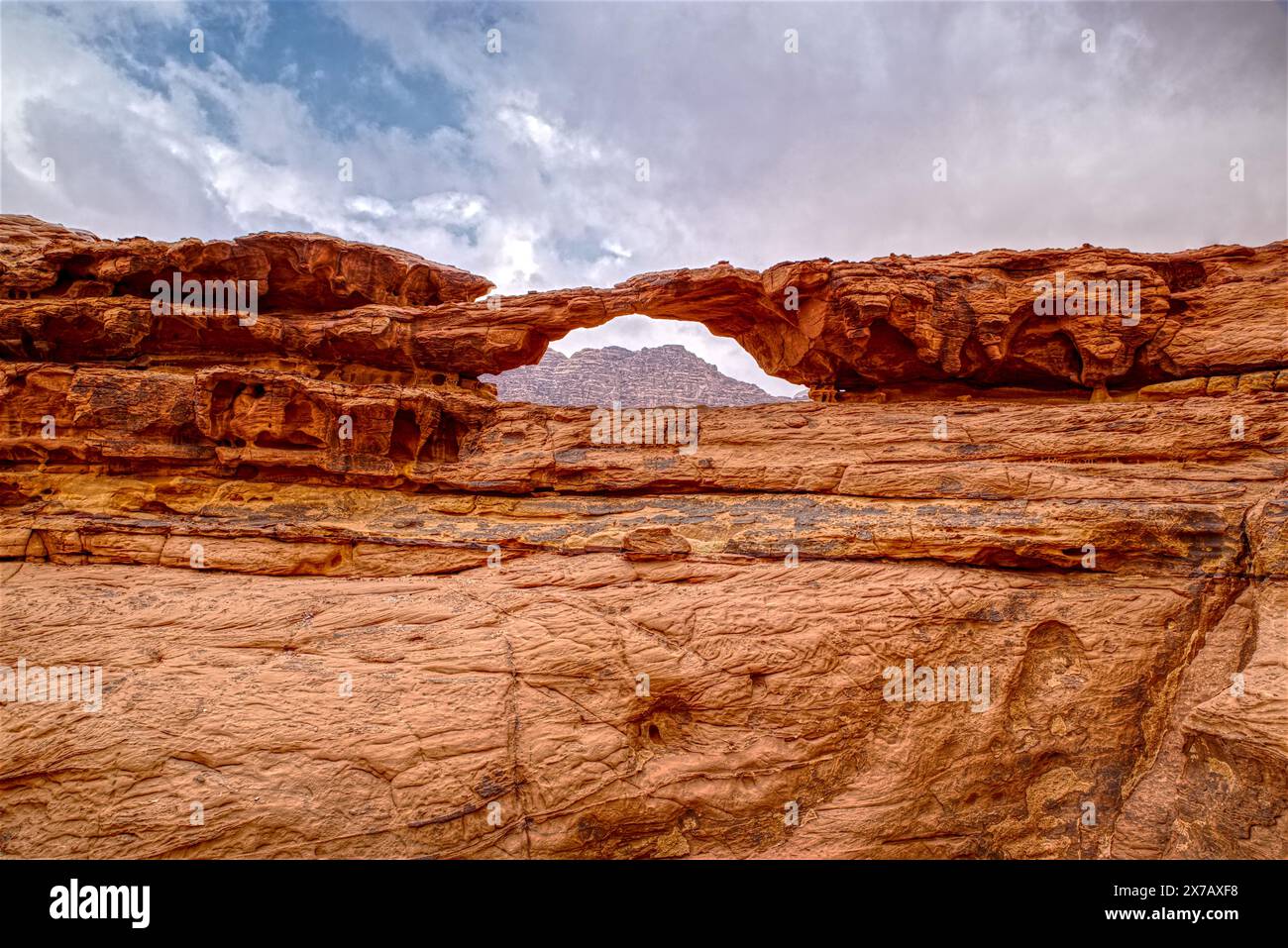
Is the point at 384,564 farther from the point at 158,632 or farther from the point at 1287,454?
the point at 1287,454

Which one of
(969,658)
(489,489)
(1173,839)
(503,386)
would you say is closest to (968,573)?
(969,658)

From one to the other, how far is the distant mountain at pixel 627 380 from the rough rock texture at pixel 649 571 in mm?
41762

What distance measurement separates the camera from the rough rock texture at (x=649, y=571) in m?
7.43

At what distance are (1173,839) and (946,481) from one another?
5625 millimetres

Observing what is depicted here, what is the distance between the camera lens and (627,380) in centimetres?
6397

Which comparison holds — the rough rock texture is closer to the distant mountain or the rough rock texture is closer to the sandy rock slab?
the sandy rock slab

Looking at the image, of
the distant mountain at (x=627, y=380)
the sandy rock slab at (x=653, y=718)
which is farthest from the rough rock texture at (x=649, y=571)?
the distant mountain at (x=627, y=380)

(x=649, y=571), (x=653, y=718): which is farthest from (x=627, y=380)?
(x=653, y=718)

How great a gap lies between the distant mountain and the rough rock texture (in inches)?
1644

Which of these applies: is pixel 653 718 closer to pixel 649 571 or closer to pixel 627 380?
pixel 649 571

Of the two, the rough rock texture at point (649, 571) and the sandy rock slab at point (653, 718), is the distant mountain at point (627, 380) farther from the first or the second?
the sandy rock slab at point (653, 718)

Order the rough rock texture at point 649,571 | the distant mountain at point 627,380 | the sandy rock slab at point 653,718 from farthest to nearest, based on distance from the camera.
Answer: the distant mountain at point 627,380 → the rough rock texture at point 649,571 → the sandy rock slab at point 653,718

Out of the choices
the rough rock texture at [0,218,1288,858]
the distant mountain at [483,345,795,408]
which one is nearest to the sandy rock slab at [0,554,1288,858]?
the rough rock texture at [0,218,1288,858]

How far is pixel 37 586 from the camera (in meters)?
9.98
